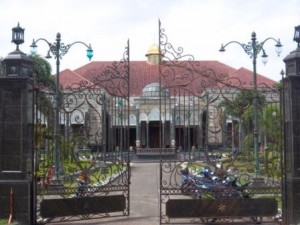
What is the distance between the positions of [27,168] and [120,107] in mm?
2835

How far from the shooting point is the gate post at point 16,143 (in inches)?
352

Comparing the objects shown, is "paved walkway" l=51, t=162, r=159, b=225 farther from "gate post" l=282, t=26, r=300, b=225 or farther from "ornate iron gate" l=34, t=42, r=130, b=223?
"gate post" l=282, t=26, r=300, b=225

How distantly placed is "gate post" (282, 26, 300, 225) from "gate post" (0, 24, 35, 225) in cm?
494

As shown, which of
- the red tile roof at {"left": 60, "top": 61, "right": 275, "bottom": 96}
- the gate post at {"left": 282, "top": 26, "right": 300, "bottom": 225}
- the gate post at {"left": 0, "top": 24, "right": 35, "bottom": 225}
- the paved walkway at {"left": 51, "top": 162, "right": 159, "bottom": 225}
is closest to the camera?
the gate post at {"left": 0, "top": 24, "right": 35, "bottom": 225}

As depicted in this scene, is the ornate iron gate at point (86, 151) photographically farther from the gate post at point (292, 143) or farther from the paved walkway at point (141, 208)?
the gate post at point (292, 143)

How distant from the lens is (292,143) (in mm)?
9250

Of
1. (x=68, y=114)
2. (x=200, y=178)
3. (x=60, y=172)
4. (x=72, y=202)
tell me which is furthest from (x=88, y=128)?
(x=60, y=172)

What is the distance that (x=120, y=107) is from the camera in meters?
11.0

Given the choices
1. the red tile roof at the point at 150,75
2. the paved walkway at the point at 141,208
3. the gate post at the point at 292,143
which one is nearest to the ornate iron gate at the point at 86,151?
the paved walkway at the point at 141,208

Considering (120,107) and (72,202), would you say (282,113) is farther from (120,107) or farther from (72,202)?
(72,202)

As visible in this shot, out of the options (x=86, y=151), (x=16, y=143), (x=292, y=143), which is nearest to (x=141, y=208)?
(x=86, y=151)

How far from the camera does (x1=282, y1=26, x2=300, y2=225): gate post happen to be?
9.16 metres

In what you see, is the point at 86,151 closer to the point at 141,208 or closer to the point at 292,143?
the point at 141,208

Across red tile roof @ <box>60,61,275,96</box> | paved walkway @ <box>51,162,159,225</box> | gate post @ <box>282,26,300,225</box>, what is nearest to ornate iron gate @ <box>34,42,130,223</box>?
paved walkway @ <box>51,162,159,225</box>
